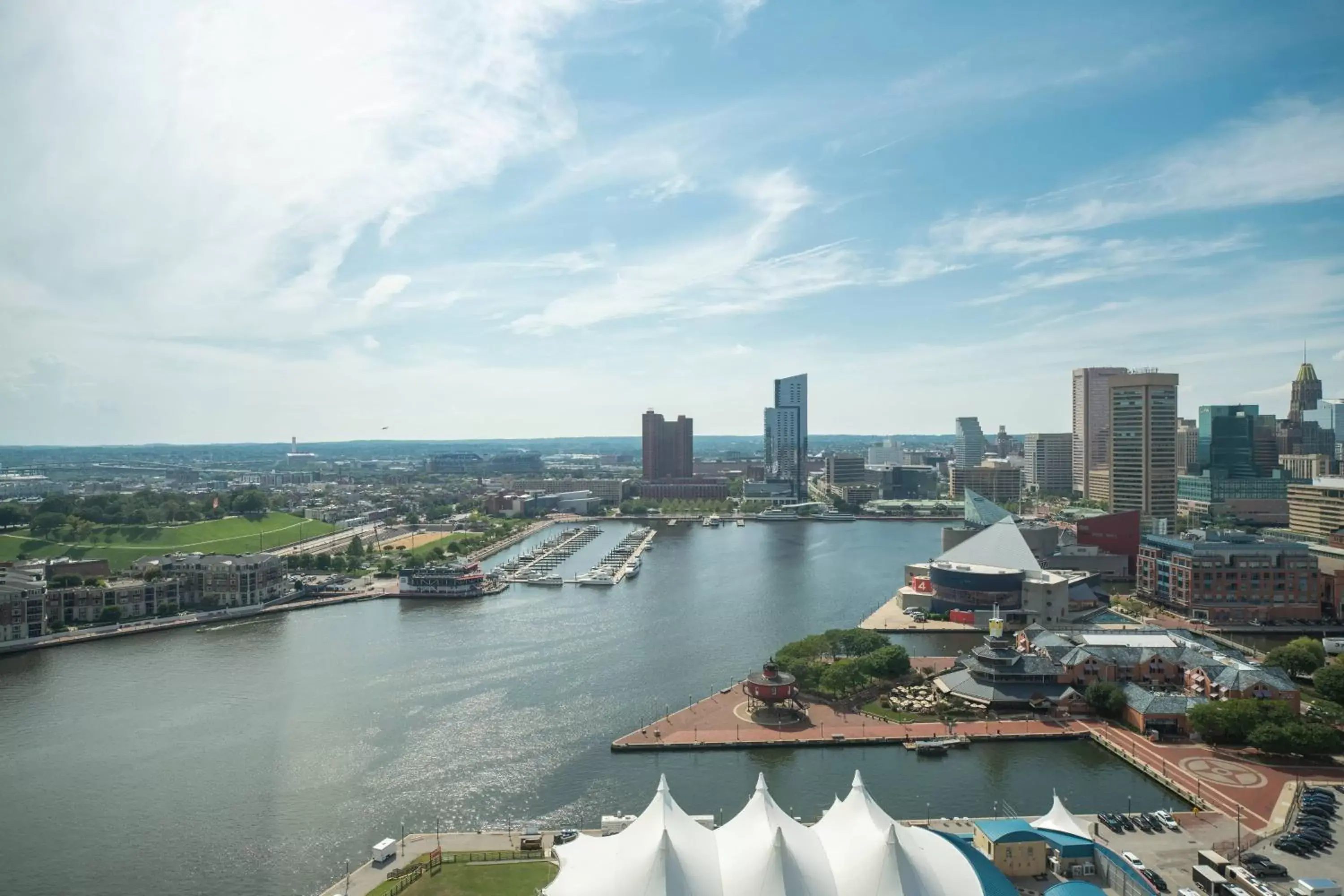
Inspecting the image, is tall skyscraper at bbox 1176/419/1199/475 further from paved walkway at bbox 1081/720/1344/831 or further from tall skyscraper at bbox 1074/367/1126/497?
paved walkway at bbox 1081/720/1344/831

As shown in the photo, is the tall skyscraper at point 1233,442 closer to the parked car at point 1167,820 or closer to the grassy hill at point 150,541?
the parked car at point 1167,820

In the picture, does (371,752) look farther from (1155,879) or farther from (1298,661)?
(1298,661)

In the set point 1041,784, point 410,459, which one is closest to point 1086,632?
point 1041,784

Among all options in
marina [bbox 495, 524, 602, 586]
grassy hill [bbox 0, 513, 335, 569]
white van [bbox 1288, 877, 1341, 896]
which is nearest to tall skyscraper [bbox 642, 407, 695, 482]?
marina [bbox 495, 524, 602, 586]

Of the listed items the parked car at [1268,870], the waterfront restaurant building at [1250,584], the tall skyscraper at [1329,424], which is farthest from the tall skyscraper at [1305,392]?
the parked car at [1268,870]

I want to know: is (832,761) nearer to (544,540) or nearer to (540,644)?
(540,644)

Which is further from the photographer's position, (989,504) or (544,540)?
(544,540)
